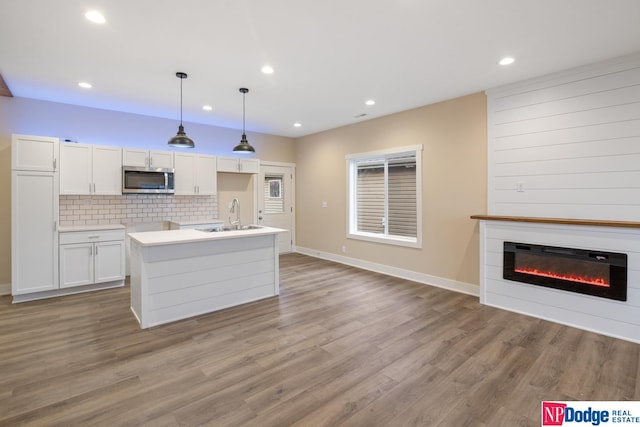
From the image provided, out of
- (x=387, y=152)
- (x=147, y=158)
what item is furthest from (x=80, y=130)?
(x=387, y=152)

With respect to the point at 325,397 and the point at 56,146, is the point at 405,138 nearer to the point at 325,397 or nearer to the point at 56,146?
the point at 325,397

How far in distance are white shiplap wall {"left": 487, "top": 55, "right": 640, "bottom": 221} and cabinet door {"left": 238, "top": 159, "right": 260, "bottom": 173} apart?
4.39m

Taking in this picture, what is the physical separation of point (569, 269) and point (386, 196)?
3.02 m

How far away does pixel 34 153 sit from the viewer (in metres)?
4.09

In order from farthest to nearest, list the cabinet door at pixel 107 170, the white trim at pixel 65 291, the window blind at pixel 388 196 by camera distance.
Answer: the window blind at pixel 388 196, the cabinet door at pixel 107 170, the white trim at pixel 65 291

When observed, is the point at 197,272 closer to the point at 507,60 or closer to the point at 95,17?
the point at 95,17

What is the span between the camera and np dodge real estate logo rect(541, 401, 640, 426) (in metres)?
1.97

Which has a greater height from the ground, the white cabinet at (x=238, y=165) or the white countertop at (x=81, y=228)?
the white cabinet at (x=238, y=165)

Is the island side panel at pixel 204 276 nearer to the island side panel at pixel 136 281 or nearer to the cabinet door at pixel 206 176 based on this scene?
the island side panel at pixel 136 281

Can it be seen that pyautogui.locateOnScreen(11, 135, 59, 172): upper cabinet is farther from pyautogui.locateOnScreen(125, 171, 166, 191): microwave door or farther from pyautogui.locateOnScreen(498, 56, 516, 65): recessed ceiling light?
pyautogui.locateOnScreen(498, 56, 516, 65): recessed ceiling light

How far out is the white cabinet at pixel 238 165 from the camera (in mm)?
6057

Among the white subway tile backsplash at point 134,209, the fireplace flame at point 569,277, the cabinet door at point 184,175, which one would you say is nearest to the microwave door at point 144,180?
the cabinet door at point 184,175

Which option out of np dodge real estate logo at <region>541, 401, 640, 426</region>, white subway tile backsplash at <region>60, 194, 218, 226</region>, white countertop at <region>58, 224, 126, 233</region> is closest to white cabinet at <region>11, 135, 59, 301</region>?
white countertop at <region>58, 224, 126, 233</region>

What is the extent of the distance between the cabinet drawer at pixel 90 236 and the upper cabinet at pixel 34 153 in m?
0.93
